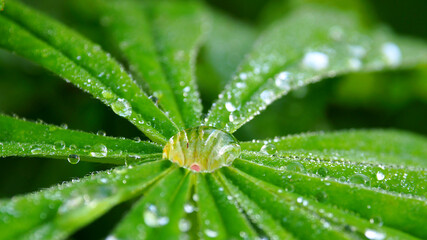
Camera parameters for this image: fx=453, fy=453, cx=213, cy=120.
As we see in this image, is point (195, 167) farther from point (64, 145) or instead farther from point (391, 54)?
point (391, 54)

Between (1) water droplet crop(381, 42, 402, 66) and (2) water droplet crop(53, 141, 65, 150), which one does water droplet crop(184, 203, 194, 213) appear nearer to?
(2) water droplet crop(53, 141, 65, 150)

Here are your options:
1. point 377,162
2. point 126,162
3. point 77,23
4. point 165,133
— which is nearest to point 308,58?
point 377,162

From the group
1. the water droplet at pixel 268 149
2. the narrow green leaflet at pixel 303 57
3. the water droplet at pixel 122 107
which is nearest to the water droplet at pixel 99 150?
the water droplet at pixel 122 107

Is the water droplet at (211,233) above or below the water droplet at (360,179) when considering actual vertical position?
below

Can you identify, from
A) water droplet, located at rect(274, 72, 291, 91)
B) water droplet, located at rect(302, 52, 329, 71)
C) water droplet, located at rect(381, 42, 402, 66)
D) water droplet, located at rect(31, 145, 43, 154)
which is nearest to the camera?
water droplet, located at rect(31, 145, 43, 154)

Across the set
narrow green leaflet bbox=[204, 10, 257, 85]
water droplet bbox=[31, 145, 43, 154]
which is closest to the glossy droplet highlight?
water droplet bbox=[31, 145, 43, 154]

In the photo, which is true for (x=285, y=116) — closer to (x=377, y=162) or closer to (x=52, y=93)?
(x=377, y=162)

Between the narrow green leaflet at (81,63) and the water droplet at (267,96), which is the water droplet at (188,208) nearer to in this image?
the narrow green leaflet at (81,63)
